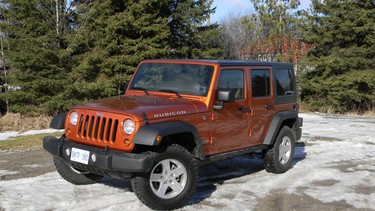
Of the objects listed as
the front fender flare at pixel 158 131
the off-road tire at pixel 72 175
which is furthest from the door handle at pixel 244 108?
the off-road tire at pixel 72 175

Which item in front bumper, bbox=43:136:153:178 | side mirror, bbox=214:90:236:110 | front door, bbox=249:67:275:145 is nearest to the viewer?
front bumper, bbox=43:136:153:178

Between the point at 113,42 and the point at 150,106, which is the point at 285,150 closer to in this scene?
the point at 150,106

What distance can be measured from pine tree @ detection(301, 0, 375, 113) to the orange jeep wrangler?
1479 cm

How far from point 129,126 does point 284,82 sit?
3715 millimetres

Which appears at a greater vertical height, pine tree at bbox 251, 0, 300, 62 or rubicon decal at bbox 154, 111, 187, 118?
pine tree at bbox 251, 0, 300, 62

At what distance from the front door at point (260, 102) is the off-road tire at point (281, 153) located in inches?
13.8

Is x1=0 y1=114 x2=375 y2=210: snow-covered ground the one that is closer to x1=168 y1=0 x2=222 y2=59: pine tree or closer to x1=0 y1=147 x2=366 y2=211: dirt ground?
x1=0 y1=147 x2=366 y2=211: dirt ground

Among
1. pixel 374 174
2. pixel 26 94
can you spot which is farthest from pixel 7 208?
pixel 26 94

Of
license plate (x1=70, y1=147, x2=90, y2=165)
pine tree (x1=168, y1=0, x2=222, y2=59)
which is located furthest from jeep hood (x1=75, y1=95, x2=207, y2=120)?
pine tree (x1=168, y1=0, x2=222, y2=59)

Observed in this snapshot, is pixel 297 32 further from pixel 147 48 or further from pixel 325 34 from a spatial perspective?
pixel 147 48

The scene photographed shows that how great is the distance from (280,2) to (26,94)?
47.7 ft

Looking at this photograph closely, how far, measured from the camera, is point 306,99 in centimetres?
2242

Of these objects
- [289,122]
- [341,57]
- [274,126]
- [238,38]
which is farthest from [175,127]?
[238,38]

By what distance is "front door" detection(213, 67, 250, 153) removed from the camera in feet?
19.5
